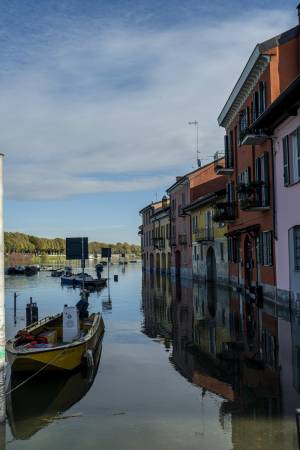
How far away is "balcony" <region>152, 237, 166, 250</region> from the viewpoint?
62734mm

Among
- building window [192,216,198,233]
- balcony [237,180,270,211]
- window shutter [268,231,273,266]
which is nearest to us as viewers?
window shutter [268,231,273,266]

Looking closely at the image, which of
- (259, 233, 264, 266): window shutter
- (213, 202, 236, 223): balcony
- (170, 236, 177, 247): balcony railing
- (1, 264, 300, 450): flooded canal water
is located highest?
(213, 202, 236, 223): balcony

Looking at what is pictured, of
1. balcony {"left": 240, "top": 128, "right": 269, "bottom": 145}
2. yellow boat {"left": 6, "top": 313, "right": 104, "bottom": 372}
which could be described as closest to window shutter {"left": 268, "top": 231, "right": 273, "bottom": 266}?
balcony {"left": 240, "top": 128, "right": 269, "bottom": 145}

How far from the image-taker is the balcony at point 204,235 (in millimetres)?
39875

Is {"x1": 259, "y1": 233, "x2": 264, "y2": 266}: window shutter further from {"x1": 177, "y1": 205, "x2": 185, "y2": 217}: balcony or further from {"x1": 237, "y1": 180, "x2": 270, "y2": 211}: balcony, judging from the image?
{"x1": 177, "y1": 205, "x2": 185, "y2": 217}: balcony


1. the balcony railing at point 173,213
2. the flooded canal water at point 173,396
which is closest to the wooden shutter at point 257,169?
the flooded canal water at point 173,396

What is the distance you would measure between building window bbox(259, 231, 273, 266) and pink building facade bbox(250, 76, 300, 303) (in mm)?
1017

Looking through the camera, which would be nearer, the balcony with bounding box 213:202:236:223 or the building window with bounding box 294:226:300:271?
the building window with bounding box 294:226:300:271

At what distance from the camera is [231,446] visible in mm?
6691

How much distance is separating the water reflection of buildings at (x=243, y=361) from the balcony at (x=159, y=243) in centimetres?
3954

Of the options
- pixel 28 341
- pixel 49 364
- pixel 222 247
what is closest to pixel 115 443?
pixel 49 364

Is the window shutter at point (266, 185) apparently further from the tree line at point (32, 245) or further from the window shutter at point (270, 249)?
the tree line at point (32, 245)

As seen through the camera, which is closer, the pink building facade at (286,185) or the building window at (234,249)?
the pink building facade at (286,185)

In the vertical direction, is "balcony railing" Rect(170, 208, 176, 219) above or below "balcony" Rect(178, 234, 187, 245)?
above
